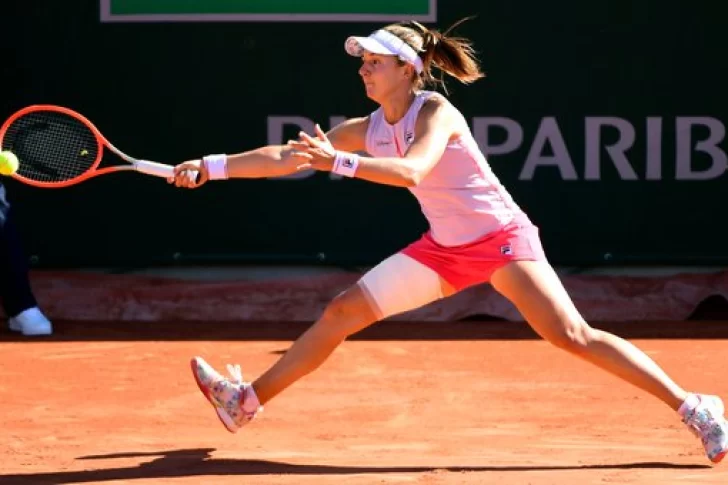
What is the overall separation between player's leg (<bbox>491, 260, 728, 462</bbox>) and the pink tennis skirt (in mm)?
44

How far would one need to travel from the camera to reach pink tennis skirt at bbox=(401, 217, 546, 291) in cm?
544

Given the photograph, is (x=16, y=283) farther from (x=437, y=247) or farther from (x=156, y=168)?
(x=437, y=247)

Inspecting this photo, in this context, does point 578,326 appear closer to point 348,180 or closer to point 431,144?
point 431,144

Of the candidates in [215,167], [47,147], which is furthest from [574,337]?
[47,147]

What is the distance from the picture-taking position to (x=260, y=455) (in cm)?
567

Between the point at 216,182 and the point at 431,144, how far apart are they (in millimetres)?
4008

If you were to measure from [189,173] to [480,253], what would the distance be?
0.93 metres

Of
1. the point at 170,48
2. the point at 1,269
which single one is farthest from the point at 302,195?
the point at 1,269

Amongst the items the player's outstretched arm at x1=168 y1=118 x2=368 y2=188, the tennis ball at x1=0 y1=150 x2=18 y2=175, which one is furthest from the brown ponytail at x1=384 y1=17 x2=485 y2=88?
the tennis ball at x1=0 y1=150 x2=18 y2=175

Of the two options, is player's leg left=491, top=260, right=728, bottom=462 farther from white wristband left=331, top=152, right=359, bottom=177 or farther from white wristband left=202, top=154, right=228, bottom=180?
white wristband left=202, top=154, right=228, bottom=180

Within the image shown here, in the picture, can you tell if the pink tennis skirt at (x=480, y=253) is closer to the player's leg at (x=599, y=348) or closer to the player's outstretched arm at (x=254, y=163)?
the player's leg at (x=599, y=348)

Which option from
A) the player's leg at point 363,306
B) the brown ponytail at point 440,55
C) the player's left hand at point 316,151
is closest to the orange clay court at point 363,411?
the player's leg at point 363,306

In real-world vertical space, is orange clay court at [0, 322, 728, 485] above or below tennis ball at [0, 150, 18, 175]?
below

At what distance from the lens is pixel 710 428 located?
17.6 feet
